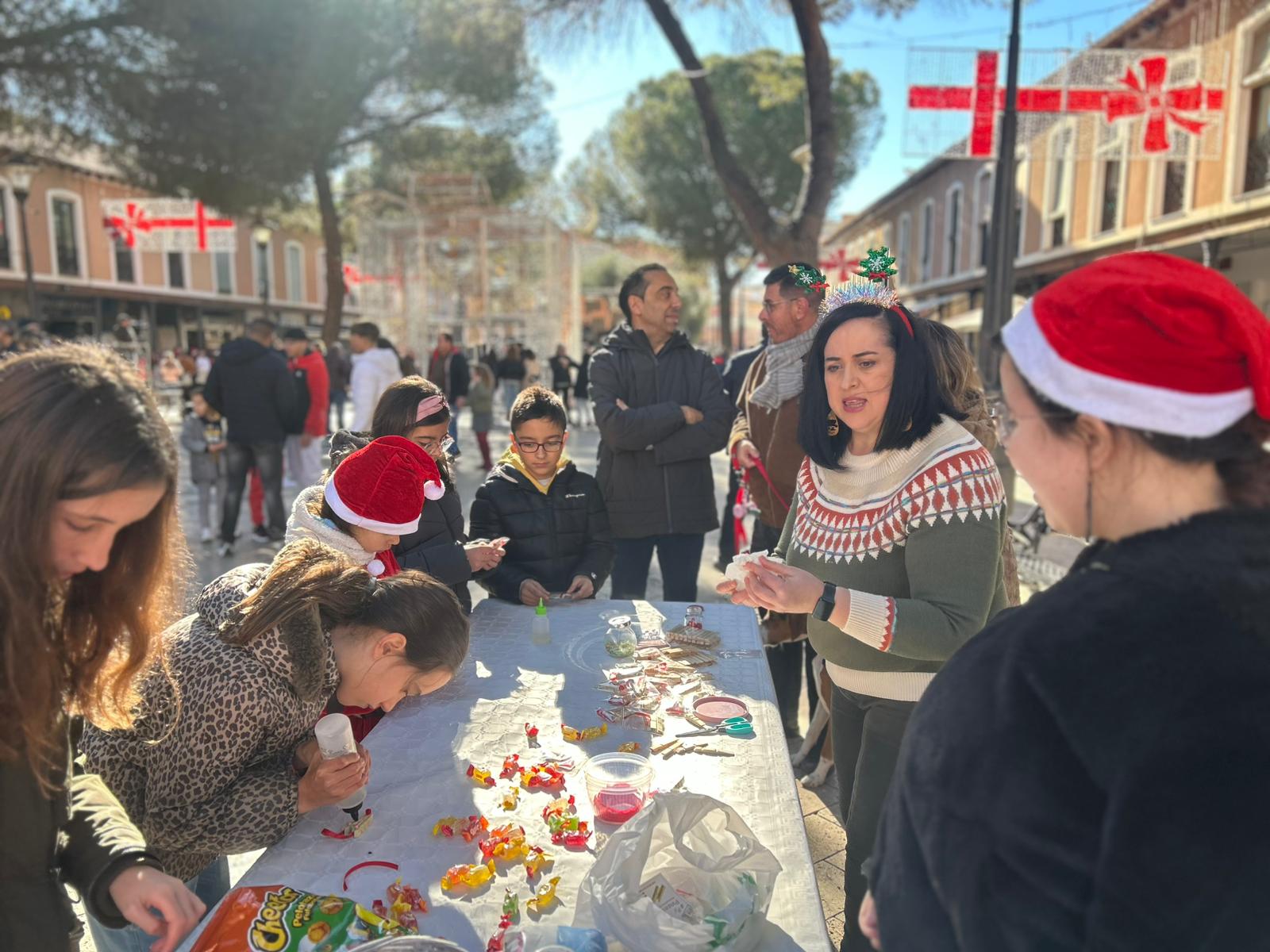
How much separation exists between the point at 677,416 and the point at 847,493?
1629 millimetres

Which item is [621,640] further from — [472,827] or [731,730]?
[472,827]

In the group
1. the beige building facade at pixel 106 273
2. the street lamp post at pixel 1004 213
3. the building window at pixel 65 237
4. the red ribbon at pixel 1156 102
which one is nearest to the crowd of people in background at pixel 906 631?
the street lamp post at pixel 1004 213

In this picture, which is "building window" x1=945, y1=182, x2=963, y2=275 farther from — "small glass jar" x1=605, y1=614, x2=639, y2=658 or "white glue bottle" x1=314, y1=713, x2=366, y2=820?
"white glue bottle" x1=314, y1=713, x2=366, y2=820

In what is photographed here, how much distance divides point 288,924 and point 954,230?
76.9 feet

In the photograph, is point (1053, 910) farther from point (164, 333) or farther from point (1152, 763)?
point (164, 333)

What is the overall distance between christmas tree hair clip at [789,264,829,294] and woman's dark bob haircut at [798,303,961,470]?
134cm

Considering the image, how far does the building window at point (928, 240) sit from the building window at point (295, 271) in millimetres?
24482

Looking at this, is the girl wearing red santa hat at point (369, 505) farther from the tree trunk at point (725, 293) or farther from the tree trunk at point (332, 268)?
the tree trunk at point (725, 293)

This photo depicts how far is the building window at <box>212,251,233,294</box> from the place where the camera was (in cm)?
2898

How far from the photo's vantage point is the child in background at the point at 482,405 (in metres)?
9.66

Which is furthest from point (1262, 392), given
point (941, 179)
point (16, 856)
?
point (941, 179)

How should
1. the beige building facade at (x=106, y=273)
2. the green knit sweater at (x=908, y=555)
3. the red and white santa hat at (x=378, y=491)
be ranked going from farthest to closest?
1. the beige building facade at (x=106, y=273)
2. the red and white santa hat at (x=378, y=491)
3. the green knit sweater at (x=908, y=555)

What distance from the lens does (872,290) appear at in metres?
2.13

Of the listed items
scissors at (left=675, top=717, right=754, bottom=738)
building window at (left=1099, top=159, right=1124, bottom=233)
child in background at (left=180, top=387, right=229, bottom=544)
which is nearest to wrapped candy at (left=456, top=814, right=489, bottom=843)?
scissors at (left=675, top=717, right=754, bottom=738)
